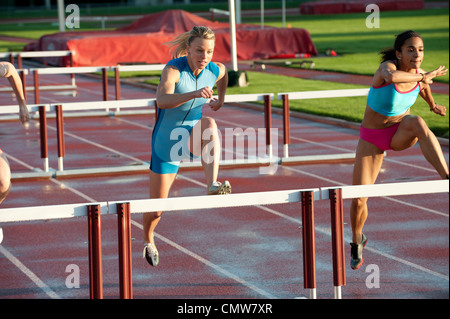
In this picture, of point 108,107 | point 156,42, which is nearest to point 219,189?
point 108,107

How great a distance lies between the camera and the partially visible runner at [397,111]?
21.3 feet

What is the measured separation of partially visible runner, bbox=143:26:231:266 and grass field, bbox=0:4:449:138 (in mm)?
10106

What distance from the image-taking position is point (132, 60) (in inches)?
1230

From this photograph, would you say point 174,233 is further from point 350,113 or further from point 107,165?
point 350,113

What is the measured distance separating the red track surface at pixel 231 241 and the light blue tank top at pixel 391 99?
158 centimetres

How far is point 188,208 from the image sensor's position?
18.2 feet

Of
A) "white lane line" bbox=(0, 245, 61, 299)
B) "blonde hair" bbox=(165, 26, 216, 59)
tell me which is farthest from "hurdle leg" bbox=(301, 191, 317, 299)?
"white lane line" bbox=(0, 245, 61, 299)

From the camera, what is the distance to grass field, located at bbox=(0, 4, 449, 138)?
64.1 feet

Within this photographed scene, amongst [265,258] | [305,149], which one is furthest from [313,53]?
[265,258]

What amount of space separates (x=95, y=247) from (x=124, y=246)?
17 centimetres

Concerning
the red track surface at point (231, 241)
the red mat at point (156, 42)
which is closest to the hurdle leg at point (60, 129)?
the red track surface at point (231, 241)

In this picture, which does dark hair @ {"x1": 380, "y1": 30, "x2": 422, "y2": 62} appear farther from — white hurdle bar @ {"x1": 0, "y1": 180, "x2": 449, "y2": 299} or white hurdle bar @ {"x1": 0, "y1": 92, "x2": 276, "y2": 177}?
white hurdle bar @ {"x1": 0, "y1": 92, "x2": 276, "y2": 177}

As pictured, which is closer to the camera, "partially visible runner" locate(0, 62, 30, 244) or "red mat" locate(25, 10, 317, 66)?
"partially visible runner" locate(0, 62, 30, 244)

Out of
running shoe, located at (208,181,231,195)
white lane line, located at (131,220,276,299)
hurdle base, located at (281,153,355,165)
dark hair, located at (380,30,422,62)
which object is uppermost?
dark hair, located at (380,30,422,62)
